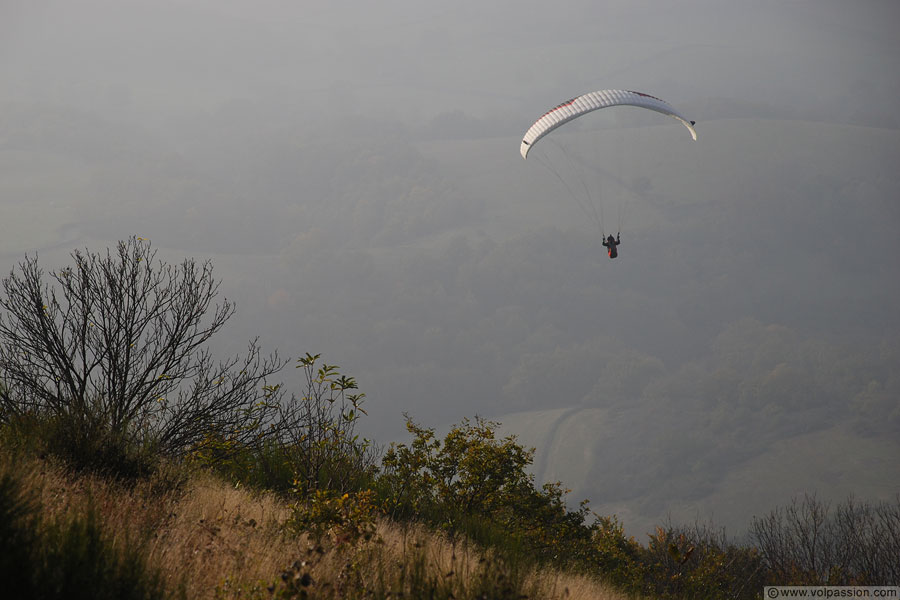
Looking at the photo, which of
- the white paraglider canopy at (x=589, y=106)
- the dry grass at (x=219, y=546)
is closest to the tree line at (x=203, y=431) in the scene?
the dry grass at (x=219, y=546)

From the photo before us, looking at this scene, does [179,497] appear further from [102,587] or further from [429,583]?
[429,583]

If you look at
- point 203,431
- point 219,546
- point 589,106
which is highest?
point 589,106

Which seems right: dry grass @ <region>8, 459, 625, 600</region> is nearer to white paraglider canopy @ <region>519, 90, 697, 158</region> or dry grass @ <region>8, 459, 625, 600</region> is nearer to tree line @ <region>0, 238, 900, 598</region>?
tree line @ <region>0, 238, 900, 598</region>

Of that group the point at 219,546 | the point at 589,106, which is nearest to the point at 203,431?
the point at 219,546

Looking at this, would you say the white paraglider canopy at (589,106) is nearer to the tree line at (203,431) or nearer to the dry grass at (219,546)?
the tree line at (203,431)

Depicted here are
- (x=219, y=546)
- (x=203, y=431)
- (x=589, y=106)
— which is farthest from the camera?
(x=589, y=106)

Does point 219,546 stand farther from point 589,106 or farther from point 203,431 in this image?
point 589,106

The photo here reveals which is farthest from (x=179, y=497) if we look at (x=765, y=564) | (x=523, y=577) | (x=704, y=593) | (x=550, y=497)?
(x=765, y=564)

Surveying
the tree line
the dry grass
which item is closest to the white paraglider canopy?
the tree line
